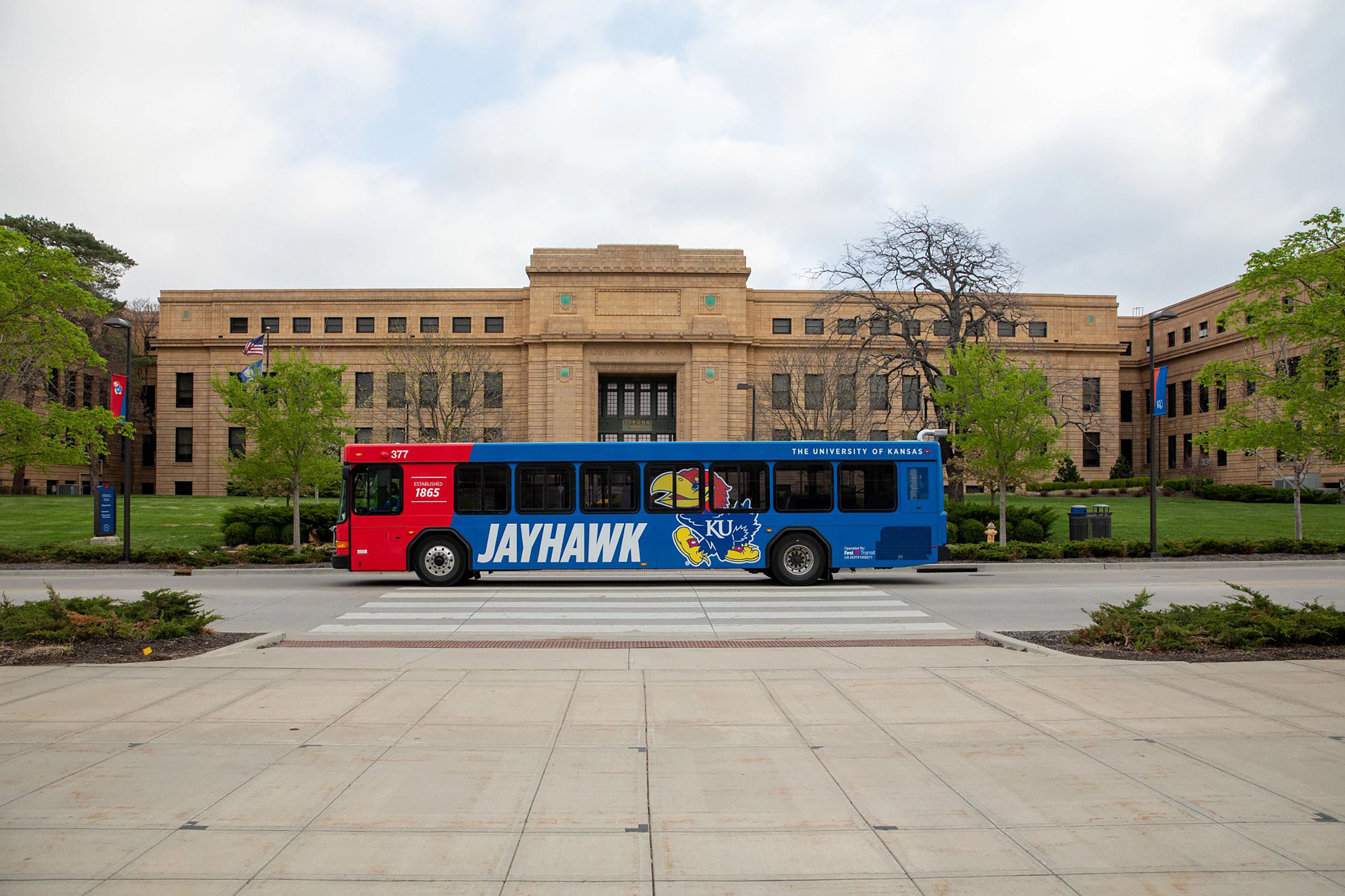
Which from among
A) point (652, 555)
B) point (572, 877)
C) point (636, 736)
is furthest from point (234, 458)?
point (572, 877)

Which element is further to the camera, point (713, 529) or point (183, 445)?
point (183, 445)

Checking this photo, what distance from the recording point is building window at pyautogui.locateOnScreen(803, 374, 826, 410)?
161 feet

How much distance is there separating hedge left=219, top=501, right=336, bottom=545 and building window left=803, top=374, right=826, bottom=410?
2763cm

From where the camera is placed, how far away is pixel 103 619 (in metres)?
10.9

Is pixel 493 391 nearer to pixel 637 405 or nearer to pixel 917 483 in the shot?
pixel 637 405

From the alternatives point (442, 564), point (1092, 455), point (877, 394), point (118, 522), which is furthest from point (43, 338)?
point (1092, 455)

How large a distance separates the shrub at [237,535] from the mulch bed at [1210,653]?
2455cm

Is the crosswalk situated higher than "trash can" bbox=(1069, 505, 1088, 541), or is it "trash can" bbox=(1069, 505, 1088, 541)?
"trash can" bbox=(1069, 505, 1088, 541)

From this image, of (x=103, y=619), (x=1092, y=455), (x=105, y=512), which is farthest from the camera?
(x=1092, y=455)

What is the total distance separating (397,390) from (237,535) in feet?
96.4

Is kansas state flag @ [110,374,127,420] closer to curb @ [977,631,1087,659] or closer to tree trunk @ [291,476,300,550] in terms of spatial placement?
tree trunk @ [291,476,300,550]

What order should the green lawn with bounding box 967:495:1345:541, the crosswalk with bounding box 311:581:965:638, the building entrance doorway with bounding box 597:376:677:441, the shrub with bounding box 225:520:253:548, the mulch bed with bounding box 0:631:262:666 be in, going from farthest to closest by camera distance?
the building entrance doorway with bounding box 597:376:677:441 < the green lawn with bounding box 967:495:1345:541 < the shrub with bounding box 225:520:253:548 < the crosswalk with bounding box 311:581:965:638 < the mulch bed with bounding box 0:631:262:666

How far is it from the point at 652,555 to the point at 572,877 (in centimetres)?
1454

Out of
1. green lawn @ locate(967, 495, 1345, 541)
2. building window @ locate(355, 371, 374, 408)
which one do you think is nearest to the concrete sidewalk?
green lawn @ locate(967, 495, 1345, 541)
